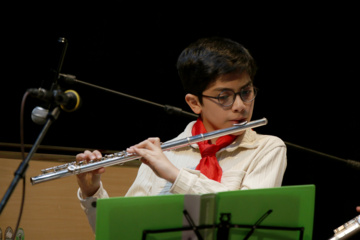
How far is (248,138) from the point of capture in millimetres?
1931

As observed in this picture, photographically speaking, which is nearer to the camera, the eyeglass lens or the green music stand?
the green music stand

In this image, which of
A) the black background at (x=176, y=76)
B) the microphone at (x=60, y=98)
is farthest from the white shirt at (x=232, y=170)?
the black background at (x=176, y=76)

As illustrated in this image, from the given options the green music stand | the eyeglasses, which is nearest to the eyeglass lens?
the eyeglasses

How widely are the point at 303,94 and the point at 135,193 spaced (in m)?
1.42

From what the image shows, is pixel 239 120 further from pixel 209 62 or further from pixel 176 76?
pixel 176 76

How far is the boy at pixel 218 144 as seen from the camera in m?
1.80

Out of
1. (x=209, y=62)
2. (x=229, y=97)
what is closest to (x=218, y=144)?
(x=229, y=97)

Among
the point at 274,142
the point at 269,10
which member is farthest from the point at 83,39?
the point at 274,142

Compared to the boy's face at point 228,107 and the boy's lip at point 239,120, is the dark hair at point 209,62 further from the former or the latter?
the boy's lip at point 239,120

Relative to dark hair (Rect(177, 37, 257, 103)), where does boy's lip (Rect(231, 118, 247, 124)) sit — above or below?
below

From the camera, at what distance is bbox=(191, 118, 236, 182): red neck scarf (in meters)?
1.85

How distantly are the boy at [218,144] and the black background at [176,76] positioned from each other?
107 centimetres

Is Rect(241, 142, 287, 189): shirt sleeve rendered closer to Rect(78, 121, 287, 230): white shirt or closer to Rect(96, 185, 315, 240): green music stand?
Rect(78, 121, 287, 230): white shirt

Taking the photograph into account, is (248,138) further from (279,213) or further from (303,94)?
(303,94)
